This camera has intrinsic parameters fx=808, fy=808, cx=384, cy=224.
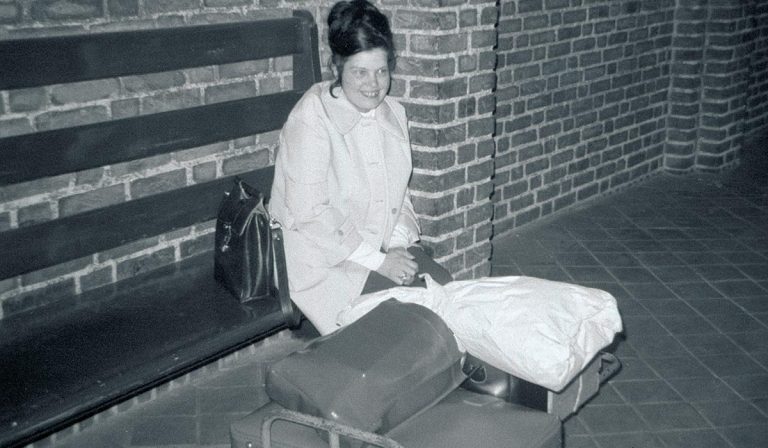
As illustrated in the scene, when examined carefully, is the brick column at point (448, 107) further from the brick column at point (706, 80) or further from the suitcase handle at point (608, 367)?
the brick column at point (706, 80)

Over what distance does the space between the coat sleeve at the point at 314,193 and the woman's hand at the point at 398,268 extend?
0.13 m

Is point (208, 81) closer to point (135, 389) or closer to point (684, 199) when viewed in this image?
point (135, 389)

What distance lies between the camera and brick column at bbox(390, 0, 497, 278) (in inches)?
147

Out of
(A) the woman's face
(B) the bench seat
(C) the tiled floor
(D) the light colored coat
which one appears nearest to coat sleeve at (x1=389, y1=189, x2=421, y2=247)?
(D) the light colored coat

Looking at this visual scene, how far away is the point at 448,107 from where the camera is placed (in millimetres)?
3805

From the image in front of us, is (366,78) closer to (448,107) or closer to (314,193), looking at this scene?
(314,193)

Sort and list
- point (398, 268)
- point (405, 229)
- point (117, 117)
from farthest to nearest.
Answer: point (405, 229), point (117, 117), point (398, 268)

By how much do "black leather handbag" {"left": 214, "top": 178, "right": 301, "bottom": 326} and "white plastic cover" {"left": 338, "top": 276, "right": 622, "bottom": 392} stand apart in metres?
0.83

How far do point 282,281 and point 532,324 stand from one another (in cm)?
118

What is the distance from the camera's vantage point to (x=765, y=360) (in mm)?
3984

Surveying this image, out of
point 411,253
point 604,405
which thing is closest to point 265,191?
point 411,253

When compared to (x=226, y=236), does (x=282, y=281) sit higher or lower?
lower

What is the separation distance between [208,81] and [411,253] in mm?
1138

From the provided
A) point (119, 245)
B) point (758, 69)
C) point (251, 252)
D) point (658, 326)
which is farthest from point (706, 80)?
point (119, 245)
